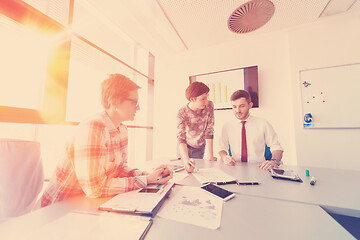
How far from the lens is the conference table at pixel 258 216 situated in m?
0.45

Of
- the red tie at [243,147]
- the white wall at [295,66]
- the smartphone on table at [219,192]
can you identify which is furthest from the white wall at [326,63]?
the smartphone on table at [219,192]

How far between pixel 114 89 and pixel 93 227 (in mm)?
754

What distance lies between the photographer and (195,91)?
1.67 m

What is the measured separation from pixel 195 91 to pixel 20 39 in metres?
1.82

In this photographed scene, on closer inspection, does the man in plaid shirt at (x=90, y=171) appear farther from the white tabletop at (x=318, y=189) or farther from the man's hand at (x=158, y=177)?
the white tabletop at (x=318, y=189)

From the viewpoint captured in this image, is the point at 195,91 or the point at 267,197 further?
the point at 195,91

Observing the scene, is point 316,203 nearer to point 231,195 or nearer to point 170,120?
point 231,195

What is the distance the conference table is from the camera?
45 centimetres

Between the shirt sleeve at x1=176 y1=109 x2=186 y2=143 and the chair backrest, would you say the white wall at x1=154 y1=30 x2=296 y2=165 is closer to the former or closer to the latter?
the shirt sleeve at x1=176 y1=109 x2=186 y2=143

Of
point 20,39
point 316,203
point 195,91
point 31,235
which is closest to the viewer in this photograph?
point 31,235

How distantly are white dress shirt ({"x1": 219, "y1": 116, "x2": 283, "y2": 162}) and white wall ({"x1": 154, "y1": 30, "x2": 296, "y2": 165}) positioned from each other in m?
0.98

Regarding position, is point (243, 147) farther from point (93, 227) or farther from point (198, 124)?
point (93, 227)

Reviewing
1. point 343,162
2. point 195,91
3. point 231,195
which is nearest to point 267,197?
point 231,195

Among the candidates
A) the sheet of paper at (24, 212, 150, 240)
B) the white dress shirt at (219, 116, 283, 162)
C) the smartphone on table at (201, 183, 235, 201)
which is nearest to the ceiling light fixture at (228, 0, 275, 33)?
the white dress shirt at (219, 116, 283, 162)
